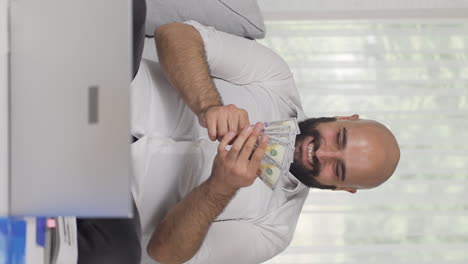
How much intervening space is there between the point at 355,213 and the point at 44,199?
1.64 meters

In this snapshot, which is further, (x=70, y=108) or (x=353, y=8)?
(x=353, y=8)

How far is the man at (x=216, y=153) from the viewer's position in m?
1.63

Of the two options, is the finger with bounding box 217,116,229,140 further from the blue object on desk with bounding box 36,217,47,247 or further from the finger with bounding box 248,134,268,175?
the blue object on desk with bounding box 36,217,47,247

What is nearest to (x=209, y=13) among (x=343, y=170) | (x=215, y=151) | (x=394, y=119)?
(x=215, y=151)

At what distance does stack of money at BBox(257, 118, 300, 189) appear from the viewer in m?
1.56

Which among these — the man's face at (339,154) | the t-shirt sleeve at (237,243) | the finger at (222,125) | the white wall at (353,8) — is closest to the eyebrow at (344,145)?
the man's face at (339,154)

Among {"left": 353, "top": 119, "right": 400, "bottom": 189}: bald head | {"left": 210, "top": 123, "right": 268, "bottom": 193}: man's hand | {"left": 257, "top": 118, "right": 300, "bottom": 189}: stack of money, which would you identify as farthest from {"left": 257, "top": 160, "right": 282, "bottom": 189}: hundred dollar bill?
{"left": 353, "top": 119, "right": 400, "bottom": 189}: bald head

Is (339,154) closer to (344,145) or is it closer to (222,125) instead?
(344,145)

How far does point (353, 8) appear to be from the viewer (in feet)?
7.33

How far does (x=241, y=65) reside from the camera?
1.83 meters

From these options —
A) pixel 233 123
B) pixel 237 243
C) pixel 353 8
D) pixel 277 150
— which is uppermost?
pixel 353 8

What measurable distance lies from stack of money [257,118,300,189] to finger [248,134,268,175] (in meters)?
0.12

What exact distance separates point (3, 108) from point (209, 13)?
1.07 meters

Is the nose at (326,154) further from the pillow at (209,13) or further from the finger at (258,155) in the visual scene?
the pillow at (209,13)
